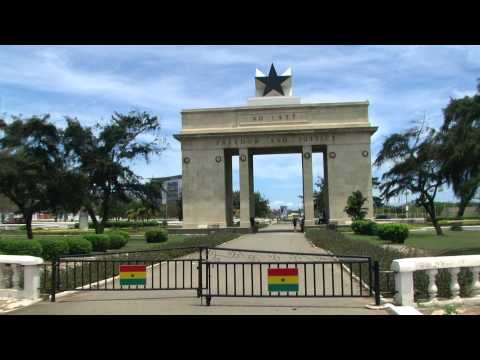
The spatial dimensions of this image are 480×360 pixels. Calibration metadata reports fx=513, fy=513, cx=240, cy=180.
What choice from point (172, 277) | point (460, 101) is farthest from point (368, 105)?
point (172, 277)

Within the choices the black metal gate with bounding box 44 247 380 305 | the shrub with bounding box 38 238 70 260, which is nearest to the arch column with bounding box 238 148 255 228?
the black metal gate with bounding box 44 247 380 305

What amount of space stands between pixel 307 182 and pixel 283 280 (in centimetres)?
4179

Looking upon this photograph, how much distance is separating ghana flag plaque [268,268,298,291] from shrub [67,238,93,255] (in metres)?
11.7

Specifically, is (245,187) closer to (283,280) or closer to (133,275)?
(133,275)

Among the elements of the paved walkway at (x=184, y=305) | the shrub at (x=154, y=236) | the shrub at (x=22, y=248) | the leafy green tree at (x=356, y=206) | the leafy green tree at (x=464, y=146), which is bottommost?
the paved walkway at (x=184, y=305)

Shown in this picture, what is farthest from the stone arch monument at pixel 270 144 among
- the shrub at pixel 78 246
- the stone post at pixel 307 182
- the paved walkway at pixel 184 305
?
the paved walkway at pixel 184 305

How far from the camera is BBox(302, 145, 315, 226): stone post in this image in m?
50.9

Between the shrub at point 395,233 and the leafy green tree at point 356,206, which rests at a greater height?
the leafy green tree at point 356,206

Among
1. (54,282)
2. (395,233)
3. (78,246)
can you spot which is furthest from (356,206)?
(54,282)

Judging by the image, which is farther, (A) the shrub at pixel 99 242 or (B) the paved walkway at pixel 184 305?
(A) the shrub at pixel 99 242

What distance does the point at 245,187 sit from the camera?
5238 centimetres

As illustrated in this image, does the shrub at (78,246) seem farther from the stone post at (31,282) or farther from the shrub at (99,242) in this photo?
the stone post at (31,282)

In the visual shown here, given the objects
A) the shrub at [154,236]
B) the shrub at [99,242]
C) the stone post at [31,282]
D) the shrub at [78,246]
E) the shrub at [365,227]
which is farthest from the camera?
the shrub at [365,227]

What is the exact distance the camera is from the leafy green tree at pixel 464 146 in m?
18.9
